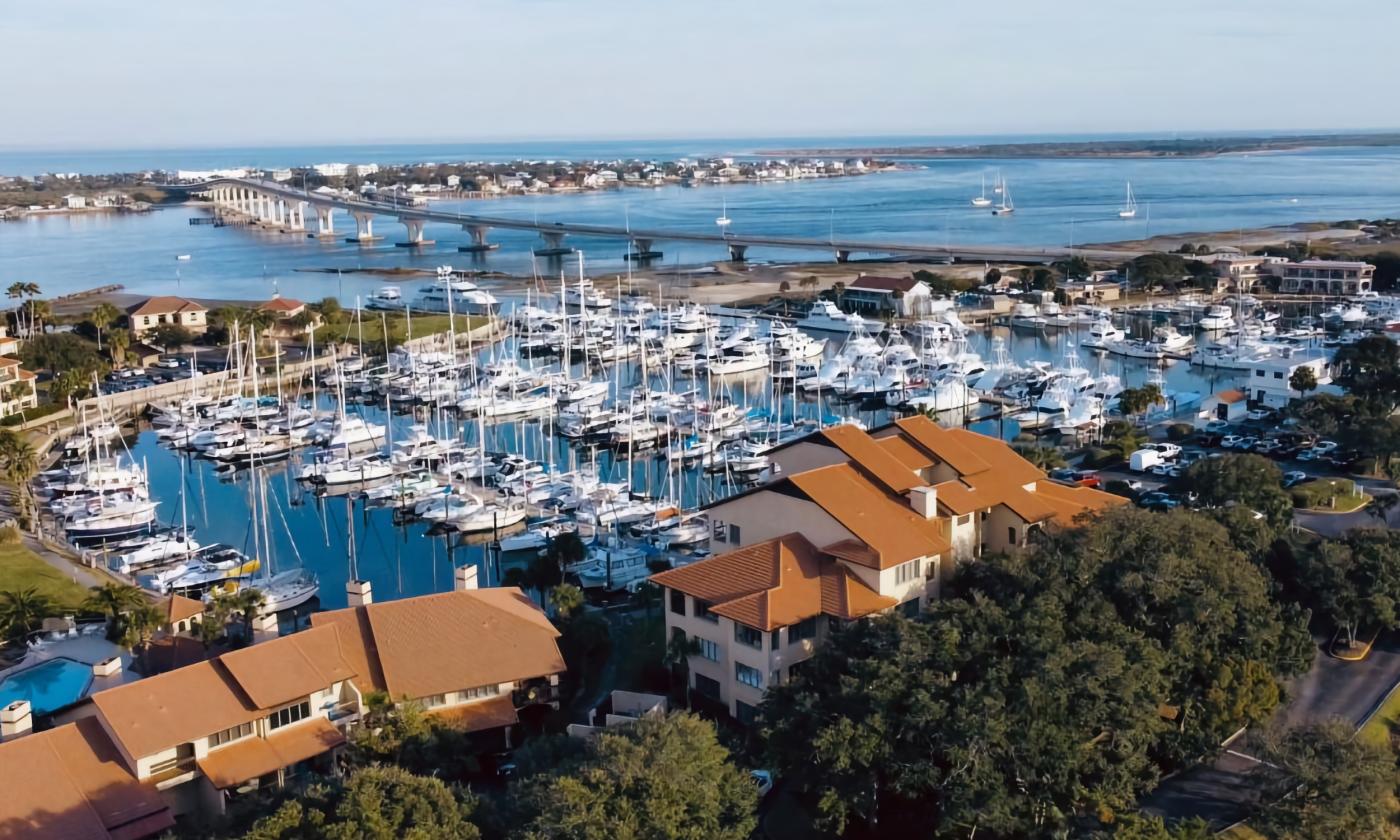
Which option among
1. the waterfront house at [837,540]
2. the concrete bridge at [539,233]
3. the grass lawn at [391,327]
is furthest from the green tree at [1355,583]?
the concrete bridge at [539,233]

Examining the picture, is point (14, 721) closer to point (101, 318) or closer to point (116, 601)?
point (116, 601)

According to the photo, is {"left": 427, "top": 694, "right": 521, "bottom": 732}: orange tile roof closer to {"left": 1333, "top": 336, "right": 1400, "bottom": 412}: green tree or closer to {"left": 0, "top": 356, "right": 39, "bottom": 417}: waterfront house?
{"left": 1333, "top": 336, "right": 1400, "bottom": 412}: green tree

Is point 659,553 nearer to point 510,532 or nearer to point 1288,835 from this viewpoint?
point 510,532

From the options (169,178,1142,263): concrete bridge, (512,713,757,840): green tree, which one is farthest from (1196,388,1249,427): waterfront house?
(169,178,1142,263): concrete bridge

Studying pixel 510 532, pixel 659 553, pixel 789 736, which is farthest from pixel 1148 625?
pixel 510 532

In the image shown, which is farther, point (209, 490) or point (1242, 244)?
point (1242, 244)

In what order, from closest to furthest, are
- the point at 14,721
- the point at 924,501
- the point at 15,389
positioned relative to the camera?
1. the point at 14,721
2. the point at 924,501
3. the point at 15,389

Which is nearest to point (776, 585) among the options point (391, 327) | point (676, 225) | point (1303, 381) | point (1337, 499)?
point (1337, 499)

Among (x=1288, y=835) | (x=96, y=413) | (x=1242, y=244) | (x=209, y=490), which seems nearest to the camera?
(x=1288, y=835)
